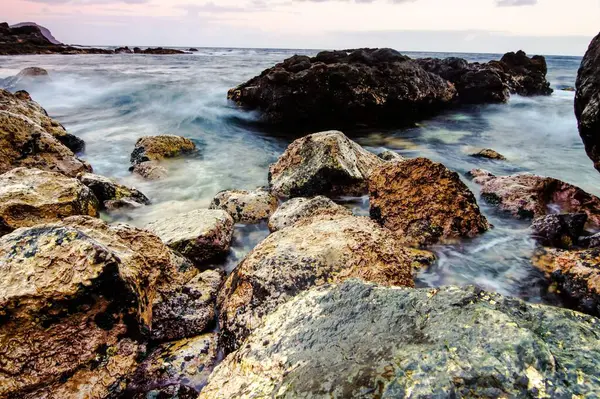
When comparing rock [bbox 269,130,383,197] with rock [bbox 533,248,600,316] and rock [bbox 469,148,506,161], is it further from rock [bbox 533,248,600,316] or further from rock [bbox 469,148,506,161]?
rock [bbox 469,148,506,161]

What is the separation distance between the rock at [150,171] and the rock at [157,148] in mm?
337

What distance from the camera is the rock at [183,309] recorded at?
9.55 feet

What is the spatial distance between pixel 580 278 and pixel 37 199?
5.73 meters

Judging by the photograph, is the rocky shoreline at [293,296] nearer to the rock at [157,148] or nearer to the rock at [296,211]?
the rock at [296,211]

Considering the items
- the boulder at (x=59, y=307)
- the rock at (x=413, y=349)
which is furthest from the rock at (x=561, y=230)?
Answer: the boulder at (x=59, y=307)

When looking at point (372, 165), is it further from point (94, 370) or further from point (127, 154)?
point (127, 154)

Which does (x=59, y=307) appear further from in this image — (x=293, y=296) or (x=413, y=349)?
(x=413, y=349)

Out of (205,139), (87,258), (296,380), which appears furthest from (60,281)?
(205,139)

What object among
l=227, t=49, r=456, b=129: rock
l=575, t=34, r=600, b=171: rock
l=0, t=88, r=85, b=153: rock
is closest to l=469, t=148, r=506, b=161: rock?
l=227, t=49, r=456, b=129: rock

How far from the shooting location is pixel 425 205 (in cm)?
455

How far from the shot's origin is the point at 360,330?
164 cm

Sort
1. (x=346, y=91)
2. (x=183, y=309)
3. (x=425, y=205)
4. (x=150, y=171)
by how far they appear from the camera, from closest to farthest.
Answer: (x=183, y=309) → (x=425, y=205) → (x=150, y=171) → (x=346, y=91)

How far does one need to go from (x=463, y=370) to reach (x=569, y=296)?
9.65 feet

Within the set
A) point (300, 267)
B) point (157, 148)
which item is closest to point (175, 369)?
point (300, 267)
